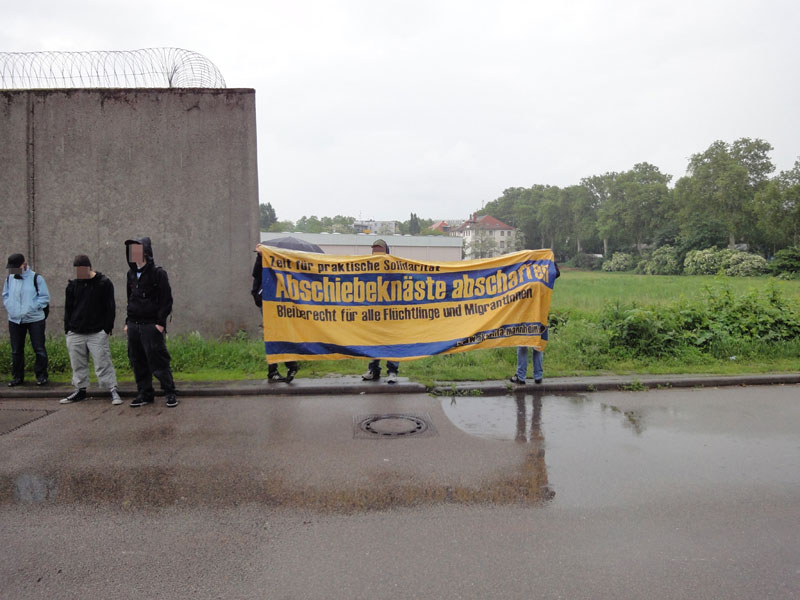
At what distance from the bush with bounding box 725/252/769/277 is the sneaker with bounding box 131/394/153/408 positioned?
56468 mm

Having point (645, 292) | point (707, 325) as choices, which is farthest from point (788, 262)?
point (707, 325)

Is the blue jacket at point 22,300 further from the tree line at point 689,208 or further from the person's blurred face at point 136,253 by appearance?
the tree line at point 689,208

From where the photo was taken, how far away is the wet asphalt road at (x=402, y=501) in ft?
11.2

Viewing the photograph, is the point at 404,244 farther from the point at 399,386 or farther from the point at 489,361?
the point at 399,386

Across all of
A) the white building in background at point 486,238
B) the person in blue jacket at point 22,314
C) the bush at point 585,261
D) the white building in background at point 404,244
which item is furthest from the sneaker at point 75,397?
the bush at point 585,261

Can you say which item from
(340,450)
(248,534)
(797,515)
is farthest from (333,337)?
(797,515)

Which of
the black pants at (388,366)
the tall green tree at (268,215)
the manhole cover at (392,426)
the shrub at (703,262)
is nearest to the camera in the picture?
the manhole cover at (392,426)

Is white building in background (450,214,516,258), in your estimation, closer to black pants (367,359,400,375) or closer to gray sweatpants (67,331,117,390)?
black pants (367,359,400,375)

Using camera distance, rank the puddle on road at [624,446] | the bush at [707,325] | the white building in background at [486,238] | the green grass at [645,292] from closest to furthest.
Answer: the puddle on road at [624,446] → the bush at [707,325] → the green grass at [645,292] → the white building in background at [486,238]

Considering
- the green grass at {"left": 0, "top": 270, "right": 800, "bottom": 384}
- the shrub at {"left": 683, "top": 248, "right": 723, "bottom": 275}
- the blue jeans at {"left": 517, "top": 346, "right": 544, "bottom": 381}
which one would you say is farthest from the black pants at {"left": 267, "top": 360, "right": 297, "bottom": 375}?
the shrub at {"left": 683, "top": 248, "right": 723, "bottom": 275}

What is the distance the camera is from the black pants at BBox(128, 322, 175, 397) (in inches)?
282

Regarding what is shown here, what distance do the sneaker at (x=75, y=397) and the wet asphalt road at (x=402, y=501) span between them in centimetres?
28

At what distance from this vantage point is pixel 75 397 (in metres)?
7.54

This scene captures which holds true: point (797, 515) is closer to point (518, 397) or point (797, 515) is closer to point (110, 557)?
point (518, 397)
